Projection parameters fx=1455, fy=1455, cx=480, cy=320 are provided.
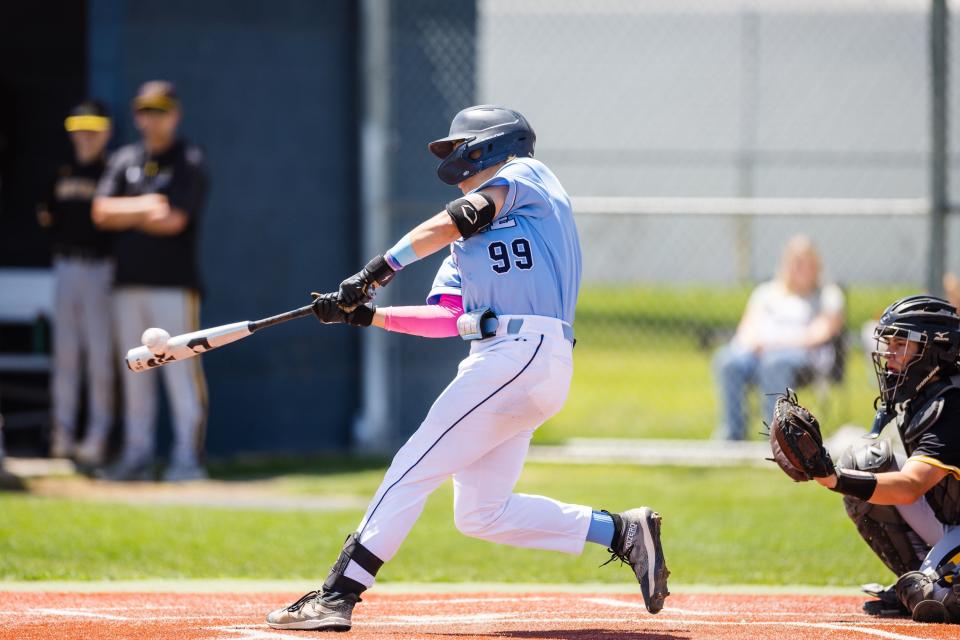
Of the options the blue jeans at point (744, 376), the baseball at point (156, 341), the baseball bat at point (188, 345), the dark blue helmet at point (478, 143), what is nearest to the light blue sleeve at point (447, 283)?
the dark blue helmet at point (478, 143)

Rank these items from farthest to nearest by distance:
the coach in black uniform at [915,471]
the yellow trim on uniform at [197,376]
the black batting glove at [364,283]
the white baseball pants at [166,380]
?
the yellow trim on uniform at [197,376]
the white baseball pants at [166,380]
the coach in black uniform at [915,471]
the black batting glove at [364,283]

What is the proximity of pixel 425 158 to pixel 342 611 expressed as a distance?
6.48 metres

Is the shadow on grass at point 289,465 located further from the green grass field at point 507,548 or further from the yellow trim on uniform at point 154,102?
the yellow trim on uniform at point 154,102

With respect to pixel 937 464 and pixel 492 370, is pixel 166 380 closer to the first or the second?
pixel 492 370

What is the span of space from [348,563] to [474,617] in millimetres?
760

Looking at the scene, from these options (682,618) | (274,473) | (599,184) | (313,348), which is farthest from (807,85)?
(682,618)

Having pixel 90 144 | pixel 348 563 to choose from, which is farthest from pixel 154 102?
pixel 348 563

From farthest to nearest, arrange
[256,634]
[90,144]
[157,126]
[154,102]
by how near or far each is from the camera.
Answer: [90,144], [157,126], [154,102], [256,634]

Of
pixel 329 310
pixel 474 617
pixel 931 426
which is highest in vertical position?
pixel 329 310

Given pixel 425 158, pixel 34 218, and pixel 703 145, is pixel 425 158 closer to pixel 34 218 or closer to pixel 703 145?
pixel 703 145

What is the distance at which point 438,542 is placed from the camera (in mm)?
7812

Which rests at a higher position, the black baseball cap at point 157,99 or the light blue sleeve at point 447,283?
the black baseball cap at point 157,99

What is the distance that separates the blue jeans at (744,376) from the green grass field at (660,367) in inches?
14.3

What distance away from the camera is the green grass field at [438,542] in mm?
6930
